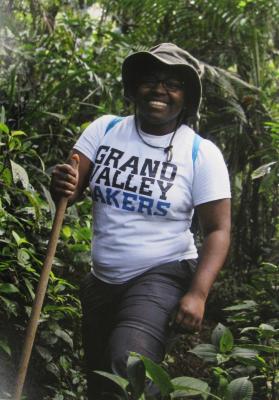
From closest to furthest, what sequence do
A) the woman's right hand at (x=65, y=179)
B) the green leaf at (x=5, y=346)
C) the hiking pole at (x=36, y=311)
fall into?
the hiking pole at (x=36, y=311) < the woman's right hand at (x=65, y=179) < the green leaf at (x=5, y=346)

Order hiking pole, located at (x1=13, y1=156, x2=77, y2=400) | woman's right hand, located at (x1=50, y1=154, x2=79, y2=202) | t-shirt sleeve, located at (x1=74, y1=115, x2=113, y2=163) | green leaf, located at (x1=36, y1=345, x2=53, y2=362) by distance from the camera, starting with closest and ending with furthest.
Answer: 1. hiking pole, located at (x1=13, y1=156, x2=77, y2=400)
2. woman's right hand, located at (x1=50, y1=154, x2=79, y2=202)
3. t-shirt sleeve, located at (x1=74, y1=115, x2=113, y2=163)
4. green leaf, located at (x1=36, y1=345, x2=53, y2=362)

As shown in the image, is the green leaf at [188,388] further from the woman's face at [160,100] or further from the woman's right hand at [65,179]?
the woman's face at [160,100]

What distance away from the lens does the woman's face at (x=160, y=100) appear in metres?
2.73

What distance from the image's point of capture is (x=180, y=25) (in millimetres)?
6848

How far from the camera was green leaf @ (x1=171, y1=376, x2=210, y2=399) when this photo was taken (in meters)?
2.09

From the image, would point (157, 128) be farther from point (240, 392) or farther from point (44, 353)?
point (44, 353)

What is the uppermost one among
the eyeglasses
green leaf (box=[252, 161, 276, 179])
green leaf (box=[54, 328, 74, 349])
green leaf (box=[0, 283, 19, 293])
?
the eyeglasses

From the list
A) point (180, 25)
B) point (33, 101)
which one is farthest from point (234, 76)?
point (33, 101)

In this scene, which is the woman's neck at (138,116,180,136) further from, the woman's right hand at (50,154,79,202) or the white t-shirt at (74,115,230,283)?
the woman's right hand at (50,154,79,202)

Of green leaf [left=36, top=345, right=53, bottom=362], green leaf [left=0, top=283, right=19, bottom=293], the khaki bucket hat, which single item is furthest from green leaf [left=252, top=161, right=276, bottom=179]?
green leaf [left=0, top=283, right=19, bottom=293]

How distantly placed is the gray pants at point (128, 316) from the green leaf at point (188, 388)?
0.24 metres

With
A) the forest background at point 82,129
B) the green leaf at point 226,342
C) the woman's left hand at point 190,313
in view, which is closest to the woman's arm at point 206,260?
the woman's left hand at point 190,313

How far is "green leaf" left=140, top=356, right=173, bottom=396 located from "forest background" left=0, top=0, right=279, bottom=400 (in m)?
0.70

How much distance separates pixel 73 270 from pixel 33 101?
172cm
